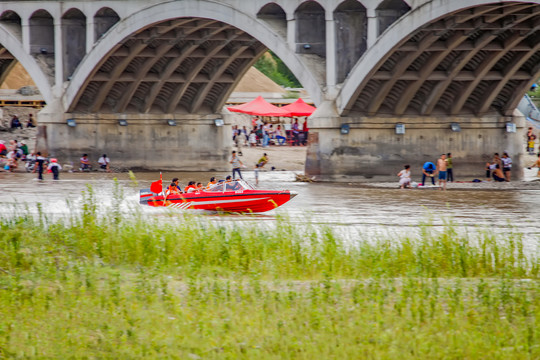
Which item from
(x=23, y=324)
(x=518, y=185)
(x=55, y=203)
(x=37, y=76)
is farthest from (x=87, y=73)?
(x=23, y=324)

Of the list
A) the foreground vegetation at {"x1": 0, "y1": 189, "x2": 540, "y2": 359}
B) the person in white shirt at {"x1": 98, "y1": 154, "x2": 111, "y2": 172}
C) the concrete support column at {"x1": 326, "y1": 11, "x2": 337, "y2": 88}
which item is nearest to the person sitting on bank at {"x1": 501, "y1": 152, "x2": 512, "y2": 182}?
the concrete support column at {"x1": 326, "y1": 11, "x2": 337, "y2": 88}

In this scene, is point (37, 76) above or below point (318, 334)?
above

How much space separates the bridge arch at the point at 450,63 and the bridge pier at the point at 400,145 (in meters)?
0.60

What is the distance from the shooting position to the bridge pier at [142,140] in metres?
49.1

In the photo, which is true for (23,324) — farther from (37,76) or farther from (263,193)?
(37,76)

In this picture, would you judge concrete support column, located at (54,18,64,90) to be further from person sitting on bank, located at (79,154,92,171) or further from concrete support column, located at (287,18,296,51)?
concrete support column, located at (287,18,296,51)

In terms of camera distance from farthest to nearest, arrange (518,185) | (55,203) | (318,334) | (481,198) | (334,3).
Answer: (518,185) → (334,3) → (481,198) → (55,203) → (318,334)

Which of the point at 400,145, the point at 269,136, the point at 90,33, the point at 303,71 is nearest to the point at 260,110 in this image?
the point at 269,136

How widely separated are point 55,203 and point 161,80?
20.5 m

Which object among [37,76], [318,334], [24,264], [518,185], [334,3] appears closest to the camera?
[318,334]

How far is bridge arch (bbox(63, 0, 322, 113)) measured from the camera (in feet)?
124

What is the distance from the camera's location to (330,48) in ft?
118

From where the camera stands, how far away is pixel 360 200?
30641 mm

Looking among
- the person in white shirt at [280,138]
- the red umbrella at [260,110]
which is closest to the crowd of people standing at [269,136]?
the person in white shirt at [280,138]
